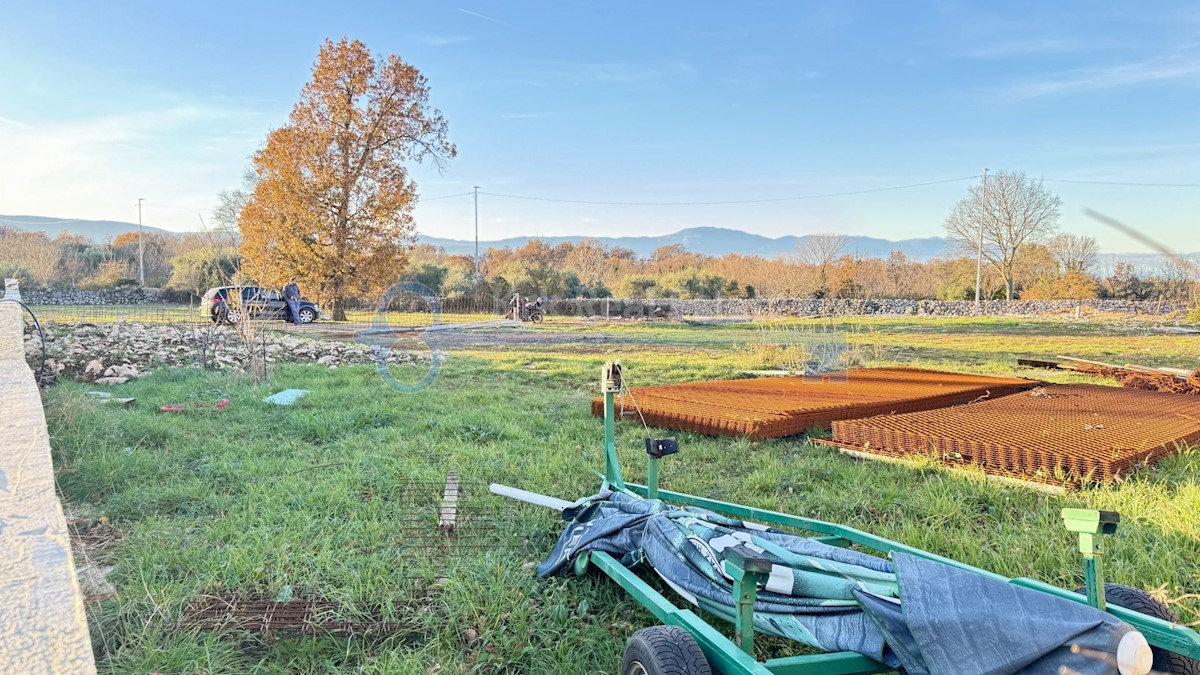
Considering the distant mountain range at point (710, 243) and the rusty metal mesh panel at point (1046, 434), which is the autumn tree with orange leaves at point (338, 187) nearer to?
the distant mountain range at point (710, 243)

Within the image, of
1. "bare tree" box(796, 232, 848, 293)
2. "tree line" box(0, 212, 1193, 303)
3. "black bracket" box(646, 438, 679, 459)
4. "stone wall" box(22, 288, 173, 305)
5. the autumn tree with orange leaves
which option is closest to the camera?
"black bracket" box(646, 438, 679, 459)

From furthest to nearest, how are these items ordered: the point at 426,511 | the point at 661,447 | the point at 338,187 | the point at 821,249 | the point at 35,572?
the point at 821,249 < the point at 338,187 < the point at 426,511 < the point at 661,447 < the point at 35,572

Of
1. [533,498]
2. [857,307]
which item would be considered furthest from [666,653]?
[857,307]

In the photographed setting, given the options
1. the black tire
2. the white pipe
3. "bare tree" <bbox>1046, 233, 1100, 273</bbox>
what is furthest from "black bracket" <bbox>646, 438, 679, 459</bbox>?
"bare tree" <bbox>1046, 233, 1100, 273</bbox>

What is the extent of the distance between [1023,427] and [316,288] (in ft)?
67.5

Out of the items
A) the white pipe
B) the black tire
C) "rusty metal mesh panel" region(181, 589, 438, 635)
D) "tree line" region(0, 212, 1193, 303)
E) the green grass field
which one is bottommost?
"rusty metal mesh panel" region(181, 589, 438, 635)

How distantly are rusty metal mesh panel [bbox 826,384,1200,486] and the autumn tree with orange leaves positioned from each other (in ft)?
63.2

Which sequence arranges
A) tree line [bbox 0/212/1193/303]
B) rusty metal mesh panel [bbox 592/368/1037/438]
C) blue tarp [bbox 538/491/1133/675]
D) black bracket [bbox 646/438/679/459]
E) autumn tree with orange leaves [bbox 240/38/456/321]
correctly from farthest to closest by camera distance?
tree line [bbox 0/212/1193/303], autumn tree with orange leaves [bbox 240/38/456/321], rusty metal mesh panel [bbox 592/368/1037/438], black bracket [bbox 646/438/679/459], blue tarp [bbox 538/491/1133/675]

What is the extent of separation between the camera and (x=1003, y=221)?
32312mm

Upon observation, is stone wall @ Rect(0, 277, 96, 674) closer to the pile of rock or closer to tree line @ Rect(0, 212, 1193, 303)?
the pile of rock

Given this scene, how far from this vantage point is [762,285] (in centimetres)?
3319

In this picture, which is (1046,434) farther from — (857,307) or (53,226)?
(53,226)

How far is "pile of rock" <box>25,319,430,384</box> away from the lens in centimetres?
815

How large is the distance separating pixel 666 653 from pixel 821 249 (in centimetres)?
3146
